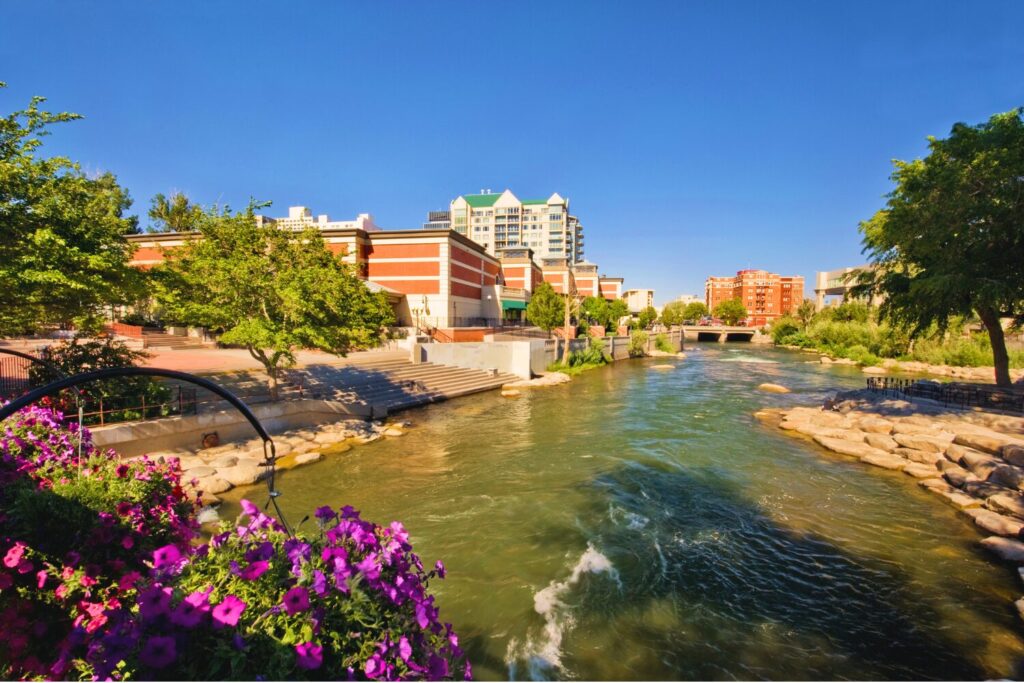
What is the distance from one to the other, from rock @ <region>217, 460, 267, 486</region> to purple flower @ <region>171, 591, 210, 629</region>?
1134 centimetres

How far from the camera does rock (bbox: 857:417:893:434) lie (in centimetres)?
1614

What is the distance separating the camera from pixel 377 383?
21.7 meters

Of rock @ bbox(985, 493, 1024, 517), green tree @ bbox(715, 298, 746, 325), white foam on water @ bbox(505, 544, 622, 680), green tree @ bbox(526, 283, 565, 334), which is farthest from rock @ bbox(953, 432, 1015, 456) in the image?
green tree @ bbox(715, 298, 746, 325)

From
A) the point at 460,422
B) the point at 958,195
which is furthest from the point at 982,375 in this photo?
the point at 460,422

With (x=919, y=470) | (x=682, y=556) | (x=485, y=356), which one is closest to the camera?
(x=682, y=556)

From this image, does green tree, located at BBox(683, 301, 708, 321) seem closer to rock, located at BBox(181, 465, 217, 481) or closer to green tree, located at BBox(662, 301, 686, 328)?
green tree, located at BBox(662, 301, 686, 328)

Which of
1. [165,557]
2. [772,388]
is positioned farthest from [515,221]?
[165,557]

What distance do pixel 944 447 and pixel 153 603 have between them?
19.1m

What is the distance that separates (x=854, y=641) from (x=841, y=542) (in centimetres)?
330

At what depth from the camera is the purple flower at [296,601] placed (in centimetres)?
190

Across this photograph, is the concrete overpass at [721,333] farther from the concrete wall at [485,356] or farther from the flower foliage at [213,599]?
the flower foliage at [213,599]

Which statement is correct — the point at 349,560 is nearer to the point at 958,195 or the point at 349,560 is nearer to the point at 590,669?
the point at 590,669

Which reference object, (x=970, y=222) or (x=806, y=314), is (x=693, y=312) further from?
(x=970, y=222)

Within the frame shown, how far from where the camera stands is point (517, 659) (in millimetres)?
6004
